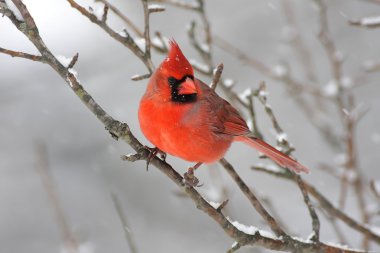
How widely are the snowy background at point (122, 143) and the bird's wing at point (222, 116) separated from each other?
22.3 inches

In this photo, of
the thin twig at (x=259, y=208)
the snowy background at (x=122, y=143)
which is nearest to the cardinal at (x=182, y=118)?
the thin twig at (x=259, y=208)

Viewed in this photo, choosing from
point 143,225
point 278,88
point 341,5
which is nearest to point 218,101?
point 143,225

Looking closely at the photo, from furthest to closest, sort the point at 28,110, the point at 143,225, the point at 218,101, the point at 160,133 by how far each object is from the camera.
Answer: the point at 28,110
the point at 143,225
the point at 218,101
the point at 160,133

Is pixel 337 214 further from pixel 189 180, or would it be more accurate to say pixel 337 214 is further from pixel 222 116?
pixel 189 180

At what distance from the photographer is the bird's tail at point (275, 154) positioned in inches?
107

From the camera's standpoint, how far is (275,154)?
2.84 m

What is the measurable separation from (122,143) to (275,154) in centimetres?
216

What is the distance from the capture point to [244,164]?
538 centimetres

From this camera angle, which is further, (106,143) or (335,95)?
(106,143)

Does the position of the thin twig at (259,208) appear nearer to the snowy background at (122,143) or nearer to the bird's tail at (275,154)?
the bird's tail at (275,154)

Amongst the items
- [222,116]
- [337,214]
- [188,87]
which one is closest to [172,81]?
[188,87]

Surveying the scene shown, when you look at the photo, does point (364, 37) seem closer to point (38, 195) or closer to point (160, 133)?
point (38, 195)

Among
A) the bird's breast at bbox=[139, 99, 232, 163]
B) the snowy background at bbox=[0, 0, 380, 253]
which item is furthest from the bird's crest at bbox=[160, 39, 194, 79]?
the snowy background at bbox=[0, 0, 380, 253]

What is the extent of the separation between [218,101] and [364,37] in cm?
343
